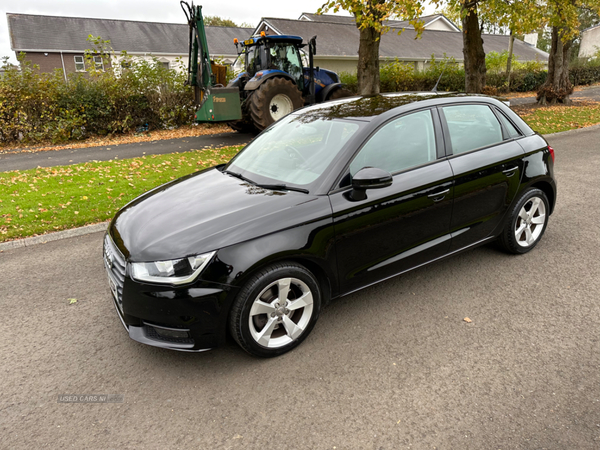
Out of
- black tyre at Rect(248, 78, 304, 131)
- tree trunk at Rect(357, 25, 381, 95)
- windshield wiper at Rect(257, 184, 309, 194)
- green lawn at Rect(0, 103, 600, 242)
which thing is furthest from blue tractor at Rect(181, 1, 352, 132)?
windshield wiper at Rect(257, 184, 309, 194)

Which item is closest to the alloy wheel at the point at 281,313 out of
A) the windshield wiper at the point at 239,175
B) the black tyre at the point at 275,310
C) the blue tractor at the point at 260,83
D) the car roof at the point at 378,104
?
the black tyre at the point at 275,310

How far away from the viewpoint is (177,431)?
8.45 ft

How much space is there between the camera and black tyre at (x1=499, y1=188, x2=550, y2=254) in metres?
4.40

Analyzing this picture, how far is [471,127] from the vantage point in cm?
418

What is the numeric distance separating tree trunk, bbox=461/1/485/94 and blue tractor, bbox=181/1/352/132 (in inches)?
188

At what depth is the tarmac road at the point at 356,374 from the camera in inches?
99.4

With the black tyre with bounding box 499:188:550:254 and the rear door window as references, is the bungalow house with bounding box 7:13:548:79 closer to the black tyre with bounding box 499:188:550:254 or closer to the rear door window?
the rear door window

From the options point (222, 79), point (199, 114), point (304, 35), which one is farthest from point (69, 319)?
point (304, 35)

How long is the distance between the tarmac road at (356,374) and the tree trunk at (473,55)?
42.7 feet

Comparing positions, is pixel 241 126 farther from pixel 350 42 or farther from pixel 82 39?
pixel 82 39

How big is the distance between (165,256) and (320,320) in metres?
1.44

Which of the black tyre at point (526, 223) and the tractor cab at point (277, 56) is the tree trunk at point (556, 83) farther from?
the black tyre at point (526, 223)

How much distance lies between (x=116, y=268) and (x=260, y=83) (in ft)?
35.3

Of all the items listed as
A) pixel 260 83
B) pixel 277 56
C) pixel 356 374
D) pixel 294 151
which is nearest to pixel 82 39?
pixel 277 56
